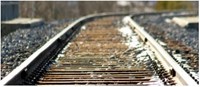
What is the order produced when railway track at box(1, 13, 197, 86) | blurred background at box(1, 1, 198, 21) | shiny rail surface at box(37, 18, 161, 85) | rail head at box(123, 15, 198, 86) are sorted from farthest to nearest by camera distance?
blurred background at box(1, 1, 198, 21), shiny rail surface at box(37, 18, 161, 85), railway track at box(1, 13, 197, 86), rail head at box(123, 15, 198, 86)

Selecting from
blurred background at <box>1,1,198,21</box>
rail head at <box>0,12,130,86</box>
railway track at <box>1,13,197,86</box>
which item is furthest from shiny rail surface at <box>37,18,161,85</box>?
blurred background at <box>1,1,198,21</box>

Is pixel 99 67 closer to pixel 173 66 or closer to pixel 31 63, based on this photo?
pixel 31 63

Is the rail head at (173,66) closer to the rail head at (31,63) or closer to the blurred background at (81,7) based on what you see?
the rail head at (31,63)

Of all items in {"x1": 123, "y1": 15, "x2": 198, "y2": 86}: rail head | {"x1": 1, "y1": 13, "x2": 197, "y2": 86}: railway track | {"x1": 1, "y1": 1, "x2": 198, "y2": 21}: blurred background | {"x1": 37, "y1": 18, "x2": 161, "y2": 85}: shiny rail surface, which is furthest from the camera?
{"x1": 1, "y1": 1, "x2": 198, "y2": 21}: blurred background

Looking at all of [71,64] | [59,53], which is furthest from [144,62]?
[59,53]

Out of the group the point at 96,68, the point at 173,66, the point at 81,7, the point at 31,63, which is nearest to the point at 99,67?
the point at 96,68

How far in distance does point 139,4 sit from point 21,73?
7422 cm

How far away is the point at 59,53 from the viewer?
7918mm

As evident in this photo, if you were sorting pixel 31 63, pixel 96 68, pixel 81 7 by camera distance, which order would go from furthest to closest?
pixel 81 7 < pixel 96 68 < pixel 31 63

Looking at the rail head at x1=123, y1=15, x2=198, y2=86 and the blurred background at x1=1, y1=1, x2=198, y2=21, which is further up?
the blurred background at x1=1, y1=1, x2=198, y2=21

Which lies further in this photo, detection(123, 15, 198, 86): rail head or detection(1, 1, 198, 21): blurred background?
detection(1, 1, 198, 21): blurred background

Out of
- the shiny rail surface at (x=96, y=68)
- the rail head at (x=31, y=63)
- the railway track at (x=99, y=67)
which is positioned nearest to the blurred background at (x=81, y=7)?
the rail head at (x=31, y=63)

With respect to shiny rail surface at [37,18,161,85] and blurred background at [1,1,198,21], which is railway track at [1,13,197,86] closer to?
shiny rail surface at [37,18,161,85]

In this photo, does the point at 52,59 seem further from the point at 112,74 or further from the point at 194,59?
the point at 194,59
